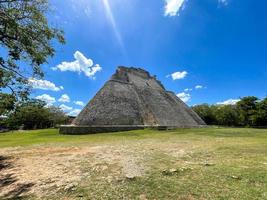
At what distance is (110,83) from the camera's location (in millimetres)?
28781

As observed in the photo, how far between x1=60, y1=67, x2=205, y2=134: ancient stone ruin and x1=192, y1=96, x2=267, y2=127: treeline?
14.8 metres

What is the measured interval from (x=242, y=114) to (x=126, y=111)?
30368 mm

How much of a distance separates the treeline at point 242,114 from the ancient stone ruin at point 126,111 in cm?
1476

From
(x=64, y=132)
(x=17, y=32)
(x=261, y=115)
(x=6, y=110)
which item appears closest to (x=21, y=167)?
(x=6, y=110)

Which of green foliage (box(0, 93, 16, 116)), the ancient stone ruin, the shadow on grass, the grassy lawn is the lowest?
the shadow on grass

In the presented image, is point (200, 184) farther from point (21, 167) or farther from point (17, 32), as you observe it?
point (17, 32)

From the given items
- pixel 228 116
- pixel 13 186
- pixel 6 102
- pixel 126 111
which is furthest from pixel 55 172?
pixel 228 116

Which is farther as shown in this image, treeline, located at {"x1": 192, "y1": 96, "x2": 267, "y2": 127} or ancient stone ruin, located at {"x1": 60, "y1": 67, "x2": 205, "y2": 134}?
treeline, located at {"x1": 192, "y1": 96, "x2": 267, "y2": 127}

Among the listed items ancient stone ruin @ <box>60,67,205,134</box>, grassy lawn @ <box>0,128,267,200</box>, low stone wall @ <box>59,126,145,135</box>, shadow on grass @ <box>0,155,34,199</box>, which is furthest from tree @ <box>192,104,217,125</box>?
shadow on grass @ <box>0,155,34,199</box>

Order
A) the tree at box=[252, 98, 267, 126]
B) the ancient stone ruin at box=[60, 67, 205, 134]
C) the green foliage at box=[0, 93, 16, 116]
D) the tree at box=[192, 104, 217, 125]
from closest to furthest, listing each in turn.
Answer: the green foliage at box=[0, 93, 16, 116], the ancient stone ruin at box=[60, 67, 205, 134], the tree at box=[252, 98, 267, 126], the tree at box=[192, 104, 217, 125]

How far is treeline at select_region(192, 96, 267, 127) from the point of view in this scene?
1554 inches

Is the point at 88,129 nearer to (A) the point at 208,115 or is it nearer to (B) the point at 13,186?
(B) the point at 13,186

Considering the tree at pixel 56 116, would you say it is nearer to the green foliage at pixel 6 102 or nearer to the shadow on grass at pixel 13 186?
the green foliage at pixel 6 102

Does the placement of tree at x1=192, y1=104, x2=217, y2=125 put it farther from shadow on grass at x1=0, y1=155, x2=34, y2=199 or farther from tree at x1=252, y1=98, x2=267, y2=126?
shadow on grass at x1=0, y1=155, x2=34, y2=199
